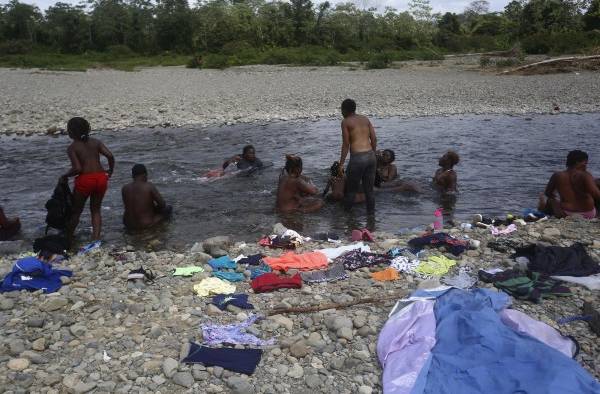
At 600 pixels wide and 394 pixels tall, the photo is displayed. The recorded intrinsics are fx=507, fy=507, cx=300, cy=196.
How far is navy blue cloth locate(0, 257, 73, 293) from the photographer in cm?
596

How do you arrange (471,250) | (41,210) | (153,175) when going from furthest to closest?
(153,175) → (41,210) → (471,250)

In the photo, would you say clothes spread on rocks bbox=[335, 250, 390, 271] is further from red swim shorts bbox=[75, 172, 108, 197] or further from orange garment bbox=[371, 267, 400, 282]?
red swim shorts bbox=[75, 172, 108, 197]

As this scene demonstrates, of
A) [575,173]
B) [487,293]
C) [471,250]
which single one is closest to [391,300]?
[487,293]

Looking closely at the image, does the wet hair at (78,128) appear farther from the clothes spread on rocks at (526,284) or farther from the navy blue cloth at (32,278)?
the clothes spread on rocks at (526,284)

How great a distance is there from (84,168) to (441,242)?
17.8 ft

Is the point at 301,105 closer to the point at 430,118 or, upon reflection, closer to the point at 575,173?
the point at 430,118

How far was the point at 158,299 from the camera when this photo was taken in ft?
18.8

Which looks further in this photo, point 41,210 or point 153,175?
point 153,175

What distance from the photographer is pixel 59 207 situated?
26.5ft

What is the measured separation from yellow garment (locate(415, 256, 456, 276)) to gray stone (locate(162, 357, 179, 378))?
3.26m

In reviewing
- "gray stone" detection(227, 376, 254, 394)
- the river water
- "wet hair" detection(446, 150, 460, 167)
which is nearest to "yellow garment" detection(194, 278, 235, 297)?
"gray stone" detection(227, 376, 254, 394)

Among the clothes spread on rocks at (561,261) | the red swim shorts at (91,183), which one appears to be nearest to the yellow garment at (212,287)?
the red swim shorts at (91,183)

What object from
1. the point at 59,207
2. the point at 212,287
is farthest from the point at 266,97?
the point at 212,287

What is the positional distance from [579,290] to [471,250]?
63.6 inches
